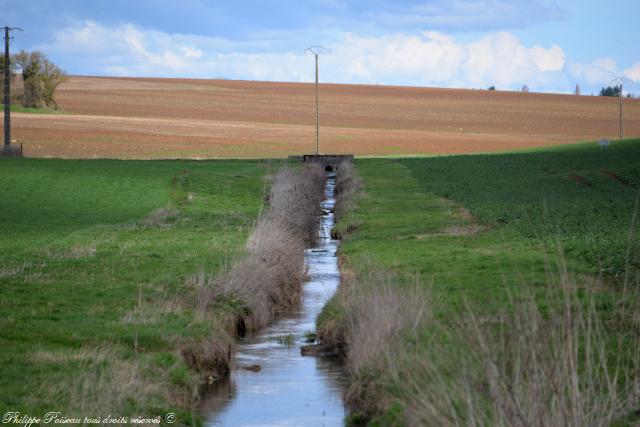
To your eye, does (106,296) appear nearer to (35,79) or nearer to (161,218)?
(161,218)

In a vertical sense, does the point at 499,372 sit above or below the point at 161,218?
above

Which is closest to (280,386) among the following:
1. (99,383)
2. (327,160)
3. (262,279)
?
(99,383)

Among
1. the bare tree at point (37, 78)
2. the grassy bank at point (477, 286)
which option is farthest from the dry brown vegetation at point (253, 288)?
the bare tree at point (37, 78)

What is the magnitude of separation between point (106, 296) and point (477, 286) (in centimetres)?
693

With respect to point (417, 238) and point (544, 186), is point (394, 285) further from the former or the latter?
point (544, 186)

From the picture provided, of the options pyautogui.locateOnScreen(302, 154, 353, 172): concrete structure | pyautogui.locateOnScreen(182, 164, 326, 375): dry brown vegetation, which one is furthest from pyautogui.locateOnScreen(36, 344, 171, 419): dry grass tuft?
pyautogui.locateOnScreen(302, 154, 353, 172): concrete structure

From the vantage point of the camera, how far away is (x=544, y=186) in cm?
5138

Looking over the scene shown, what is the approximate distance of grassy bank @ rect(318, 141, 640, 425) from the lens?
898cm

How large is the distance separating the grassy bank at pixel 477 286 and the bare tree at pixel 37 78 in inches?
3742

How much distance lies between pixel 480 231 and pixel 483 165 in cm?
4025

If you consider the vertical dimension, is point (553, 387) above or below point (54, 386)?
above

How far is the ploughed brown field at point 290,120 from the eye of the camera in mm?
94562

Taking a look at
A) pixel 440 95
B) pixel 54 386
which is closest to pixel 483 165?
pixel 54 386

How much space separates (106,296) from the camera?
18.8 m
